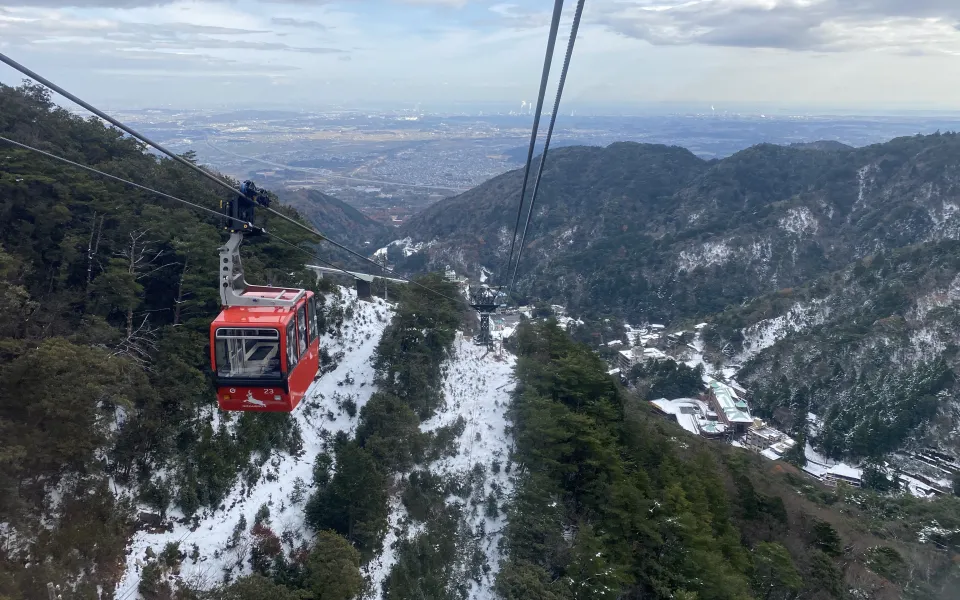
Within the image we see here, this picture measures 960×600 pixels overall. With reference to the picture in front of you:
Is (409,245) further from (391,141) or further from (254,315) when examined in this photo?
(254,315)

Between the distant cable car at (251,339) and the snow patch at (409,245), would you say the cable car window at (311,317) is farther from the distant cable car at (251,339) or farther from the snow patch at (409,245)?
the snow patch at (409,245)

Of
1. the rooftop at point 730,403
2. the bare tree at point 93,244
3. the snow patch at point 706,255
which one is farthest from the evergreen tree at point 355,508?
the snow patch at point 706,255

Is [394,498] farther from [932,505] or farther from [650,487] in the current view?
[932,505]

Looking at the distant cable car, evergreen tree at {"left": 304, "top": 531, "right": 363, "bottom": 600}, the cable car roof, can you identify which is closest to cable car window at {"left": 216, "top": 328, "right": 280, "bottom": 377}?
the distant cable car

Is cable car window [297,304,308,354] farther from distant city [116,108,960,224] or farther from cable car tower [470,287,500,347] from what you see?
distant city [116,108,960,224]

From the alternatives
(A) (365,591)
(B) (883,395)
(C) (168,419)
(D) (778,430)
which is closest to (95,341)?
(C) (168,419)
